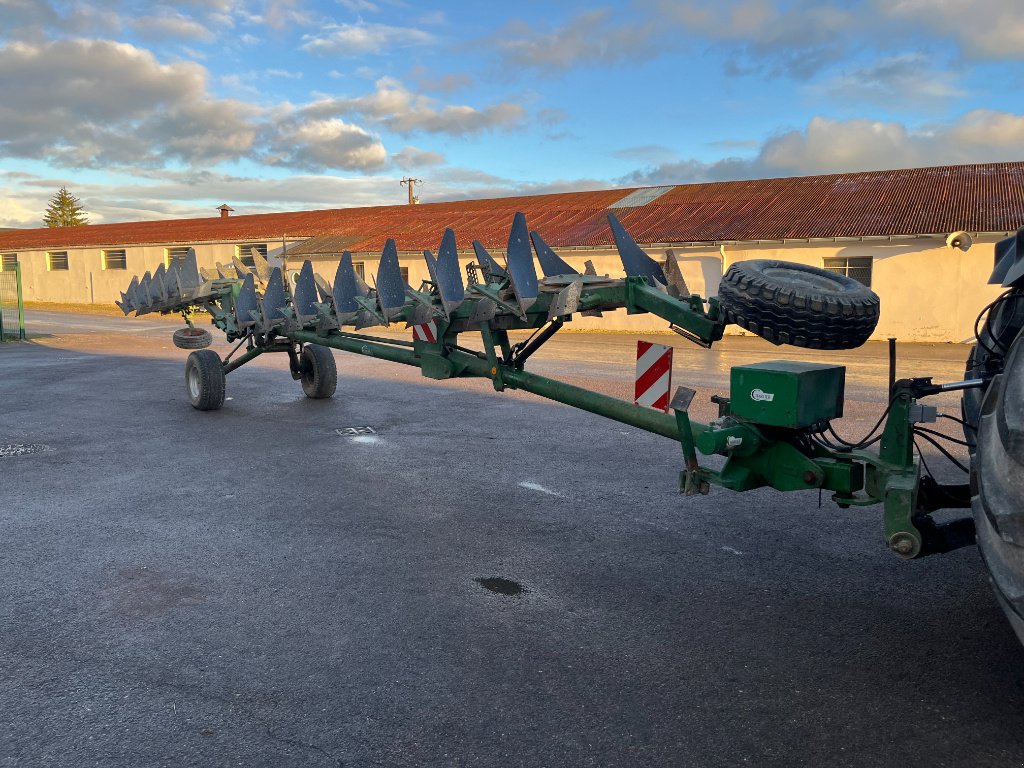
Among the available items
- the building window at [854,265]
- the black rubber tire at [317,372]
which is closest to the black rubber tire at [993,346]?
the black rubber tire at [317,372]

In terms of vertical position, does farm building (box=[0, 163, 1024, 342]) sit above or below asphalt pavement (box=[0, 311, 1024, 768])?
above

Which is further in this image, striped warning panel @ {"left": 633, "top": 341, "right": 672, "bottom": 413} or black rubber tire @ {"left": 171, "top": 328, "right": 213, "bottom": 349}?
black rubber tire @ {"left": 171, "top": 328, "right": 213, "bottom": 349}

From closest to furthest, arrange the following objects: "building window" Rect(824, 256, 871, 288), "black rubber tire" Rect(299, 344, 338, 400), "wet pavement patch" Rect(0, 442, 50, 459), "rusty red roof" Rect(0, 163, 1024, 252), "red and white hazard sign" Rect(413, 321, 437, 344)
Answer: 1. "red and white hazard sign" Rect(413, 321, 437, 344)
2. "wet pavement patch" Rect(0, 442, 50, 459)
3. "black rubber tire" Rect(299, 344, 338, 400)
4. "rusty red roof" Rect(0, 163, 1024, 252)
5. "building window" Rect(824, 256, 871, 288)

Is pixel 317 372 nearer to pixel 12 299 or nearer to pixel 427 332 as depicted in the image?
pixel 427 332

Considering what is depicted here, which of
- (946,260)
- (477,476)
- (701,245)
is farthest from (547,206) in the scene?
(477,476)

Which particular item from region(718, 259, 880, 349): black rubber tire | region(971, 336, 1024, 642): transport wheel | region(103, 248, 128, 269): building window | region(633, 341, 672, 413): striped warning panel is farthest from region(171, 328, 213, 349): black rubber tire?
region(103, 248, 128, 269): building window

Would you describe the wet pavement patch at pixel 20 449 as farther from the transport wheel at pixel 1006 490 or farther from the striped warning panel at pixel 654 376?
the transport wheel at pixel 1006 490

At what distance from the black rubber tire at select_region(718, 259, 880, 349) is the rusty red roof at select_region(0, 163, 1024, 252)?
17.9m

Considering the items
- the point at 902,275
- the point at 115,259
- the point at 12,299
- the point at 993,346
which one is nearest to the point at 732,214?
the point at 902,275

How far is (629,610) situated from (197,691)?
7.07 ft

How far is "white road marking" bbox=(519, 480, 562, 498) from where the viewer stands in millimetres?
6531

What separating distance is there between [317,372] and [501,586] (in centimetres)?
694

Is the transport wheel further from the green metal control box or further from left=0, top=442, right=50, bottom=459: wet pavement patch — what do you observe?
left=0, top=442, right=50, bottom=459: wet pavement patch

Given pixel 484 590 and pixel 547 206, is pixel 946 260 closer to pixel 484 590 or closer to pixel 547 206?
pixel 547 206
